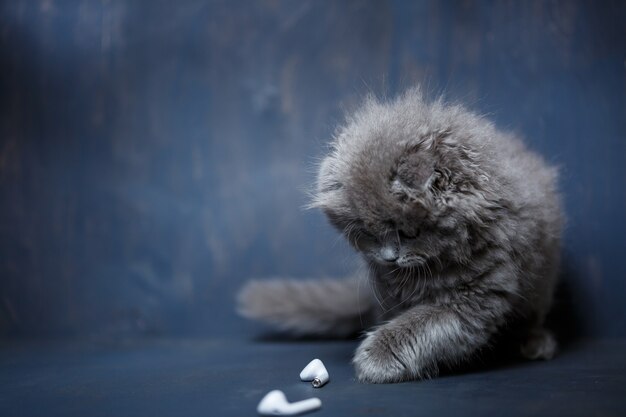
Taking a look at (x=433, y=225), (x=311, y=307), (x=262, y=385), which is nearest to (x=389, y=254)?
(x=433, y=225)

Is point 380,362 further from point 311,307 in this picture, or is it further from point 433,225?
point 311,307

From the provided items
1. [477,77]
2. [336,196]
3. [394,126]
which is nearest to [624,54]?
[477,77]

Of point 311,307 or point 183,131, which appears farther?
point 183,131

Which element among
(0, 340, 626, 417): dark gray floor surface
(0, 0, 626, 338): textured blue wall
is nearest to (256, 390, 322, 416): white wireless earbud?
(0, 340, 626, 417): dark gray floor surface

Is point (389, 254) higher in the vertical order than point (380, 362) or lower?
higher

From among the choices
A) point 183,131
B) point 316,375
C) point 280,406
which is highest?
point 183,131

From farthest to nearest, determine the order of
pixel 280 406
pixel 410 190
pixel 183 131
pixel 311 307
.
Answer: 1. pixel 183 131
2. pixel 311 307
3. pixel 410 190
4. pixel 280 406

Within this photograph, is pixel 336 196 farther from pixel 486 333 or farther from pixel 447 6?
pixel 447 6

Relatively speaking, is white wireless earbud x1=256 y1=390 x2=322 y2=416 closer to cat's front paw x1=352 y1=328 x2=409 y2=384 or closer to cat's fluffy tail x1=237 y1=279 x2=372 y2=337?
cat's front paw x1=352 y1=328 x2=409 y2=384
